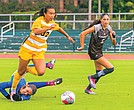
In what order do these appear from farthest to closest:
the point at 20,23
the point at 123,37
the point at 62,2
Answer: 1. the point at 62,2
2. the point at 20,23
3. the point at 123,37

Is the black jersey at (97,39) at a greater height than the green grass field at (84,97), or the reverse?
the black jersey at (97,39)

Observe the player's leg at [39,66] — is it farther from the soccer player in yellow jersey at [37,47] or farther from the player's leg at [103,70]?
A: the player's leg at [103,70]

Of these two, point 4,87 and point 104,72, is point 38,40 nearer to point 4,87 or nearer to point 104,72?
point 4,87

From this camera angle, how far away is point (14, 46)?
138 feet

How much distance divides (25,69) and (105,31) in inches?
99.3

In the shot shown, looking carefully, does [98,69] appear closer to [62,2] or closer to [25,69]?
[25,69]

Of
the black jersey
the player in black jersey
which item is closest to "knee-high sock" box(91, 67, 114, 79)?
the player in black jersey

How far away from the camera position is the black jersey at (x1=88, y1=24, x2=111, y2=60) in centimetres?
1403

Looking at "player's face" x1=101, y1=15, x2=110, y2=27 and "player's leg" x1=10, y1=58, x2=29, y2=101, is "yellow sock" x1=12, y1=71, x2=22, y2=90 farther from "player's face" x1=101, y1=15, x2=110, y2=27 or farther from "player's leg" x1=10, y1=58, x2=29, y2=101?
"player's face" x1=101, y1=15, x2=110, y2=27

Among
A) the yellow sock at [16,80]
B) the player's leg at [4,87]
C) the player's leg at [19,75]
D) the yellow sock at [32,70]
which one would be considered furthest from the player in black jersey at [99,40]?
the player's leg at [4,87]

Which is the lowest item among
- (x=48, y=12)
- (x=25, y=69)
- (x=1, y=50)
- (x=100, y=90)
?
(x=1, y=50)

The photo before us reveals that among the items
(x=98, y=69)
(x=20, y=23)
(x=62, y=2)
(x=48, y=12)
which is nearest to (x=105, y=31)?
(x=98, y=69)

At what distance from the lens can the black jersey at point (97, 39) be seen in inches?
553

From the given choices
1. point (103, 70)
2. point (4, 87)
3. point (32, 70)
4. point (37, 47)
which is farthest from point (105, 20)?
point (4, 87)
